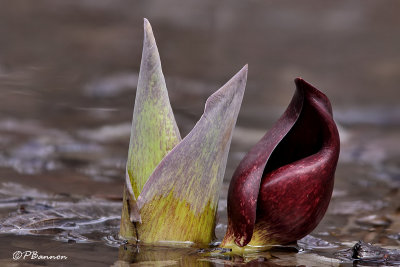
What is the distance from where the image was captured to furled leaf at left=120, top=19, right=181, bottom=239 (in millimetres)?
1037

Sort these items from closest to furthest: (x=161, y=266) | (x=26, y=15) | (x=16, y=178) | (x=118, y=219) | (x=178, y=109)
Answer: (x=161, y=266), (x=118, y=219), (x=16, y=178), (x=178, y=109), (x=26, y=15)

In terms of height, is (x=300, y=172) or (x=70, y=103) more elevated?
(x=70, y=103)

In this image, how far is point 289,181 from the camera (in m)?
0.98

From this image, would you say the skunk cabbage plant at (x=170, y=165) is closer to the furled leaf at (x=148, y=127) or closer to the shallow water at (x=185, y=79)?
the furled leaf at (x=148, y=127)

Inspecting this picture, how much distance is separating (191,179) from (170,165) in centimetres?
5

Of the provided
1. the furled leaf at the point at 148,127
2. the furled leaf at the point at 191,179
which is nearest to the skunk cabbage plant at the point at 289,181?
the furled leaf at the point at 191,179

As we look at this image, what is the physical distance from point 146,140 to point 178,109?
2039 mm

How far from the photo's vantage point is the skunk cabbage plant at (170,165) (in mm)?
997

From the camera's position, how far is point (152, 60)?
104 centimetres

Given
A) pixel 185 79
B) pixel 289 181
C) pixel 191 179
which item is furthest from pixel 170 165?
pixel 185 79

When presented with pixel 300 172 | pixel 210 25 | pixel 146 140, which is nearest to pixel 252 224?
pixel 300 172

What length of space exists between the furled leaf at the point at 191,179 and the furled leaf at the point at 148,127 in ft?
0.15

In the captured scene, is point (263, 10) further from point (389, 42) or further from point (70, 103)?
point (70, 103)

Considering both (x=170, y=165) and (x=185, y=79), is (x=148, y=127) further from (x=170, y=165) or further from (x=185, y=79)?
(x=185, y=79)
